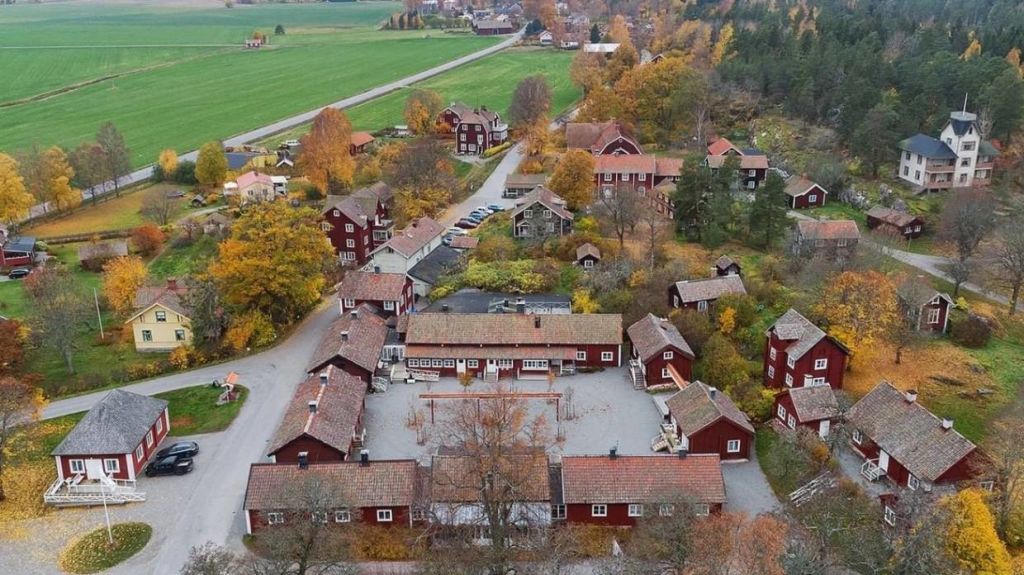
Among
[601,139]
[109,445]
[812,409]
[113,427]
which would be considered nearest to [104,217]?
[113,427]

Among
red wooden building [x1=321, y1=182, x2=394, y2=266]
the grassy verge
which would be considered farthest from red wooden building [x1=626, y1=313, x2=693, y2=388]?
red wooden building [x1=321, y1=182, x2=394, y2=266]

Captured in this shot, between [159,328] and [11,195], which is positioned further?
[11,195]

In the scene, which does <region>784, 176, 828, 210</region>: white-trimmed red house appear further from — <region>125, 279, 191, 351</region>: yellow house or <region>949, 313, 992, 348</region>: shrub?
<region>125, 279, 191, 351</region>: yellow house

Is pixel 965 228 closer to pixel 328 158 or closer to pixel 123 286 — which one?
pixel 328 158

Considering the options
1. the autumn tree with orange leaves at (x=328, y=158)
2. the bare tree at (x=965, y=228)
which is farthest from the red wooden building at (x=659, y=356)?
the autumn tree with orange leaves at (x=328, y=158)

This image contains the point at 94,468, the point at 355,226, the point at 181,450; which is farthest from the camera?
the point at 355,226

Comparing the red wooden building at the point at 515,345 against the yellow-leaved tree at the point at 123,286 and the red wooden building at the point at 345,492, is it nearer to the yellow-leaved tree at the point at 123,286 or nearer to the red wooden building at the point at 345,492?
the red wooden building at the point at 345,492
